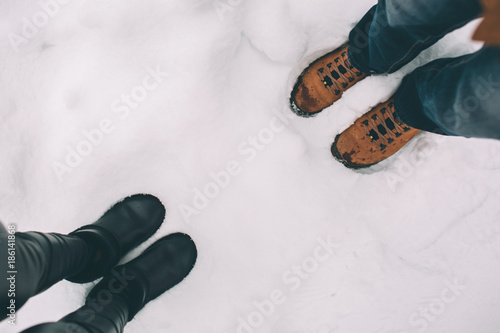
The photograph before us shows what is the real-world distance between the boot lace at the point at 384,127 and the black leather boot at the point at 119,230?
748 millimetres

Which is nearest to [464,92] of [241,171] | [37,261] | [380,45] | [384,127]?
[380,45]

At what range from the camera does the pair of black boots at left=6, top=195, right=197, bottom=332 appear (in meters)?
0.64

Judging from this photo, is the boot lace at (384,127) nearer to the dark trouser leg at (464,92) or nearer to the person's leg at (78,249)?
the dark trouser leg at (464,92)

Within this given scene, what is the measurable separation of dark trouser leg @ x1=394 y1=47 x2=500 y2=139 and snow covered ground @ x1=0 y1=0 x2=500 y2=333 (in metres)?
0.31

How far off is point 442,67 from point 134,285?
100cm

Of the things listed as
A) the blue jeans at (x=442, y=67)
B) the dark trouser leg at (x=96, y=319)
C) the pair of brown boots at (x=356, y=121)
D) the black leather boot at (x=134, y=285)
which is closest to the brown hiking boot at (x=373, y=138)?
the pair of brown boots at (x=356, y=121)

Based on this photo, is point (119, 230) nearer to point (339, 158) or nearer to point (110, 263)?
point (110, 263)

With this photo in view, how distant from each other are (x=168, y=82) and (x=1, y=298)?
751mm

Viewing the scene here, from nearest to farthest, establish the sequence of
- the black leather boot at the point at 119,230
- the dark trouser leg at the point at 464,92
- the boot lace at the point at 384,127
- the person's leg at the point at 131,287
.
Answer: the dark trouser leg at the point at 464,92, the person's leg at the point at 131,287, the black leather boot at the point at 119,230, the boot lace at the point at 384,127

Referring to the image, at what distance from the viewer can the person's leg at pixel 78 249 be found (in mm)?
594

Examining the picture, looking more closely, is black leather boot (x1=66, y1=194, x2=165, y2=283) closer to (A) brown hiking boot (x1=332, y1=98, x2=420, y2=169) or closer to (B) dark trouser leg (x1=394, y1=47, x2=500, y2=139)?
(A) brown hiking boot (x1=332, y1=98, x2=420, y2=169)

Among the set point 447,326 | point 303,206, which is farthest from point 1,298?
point 447,326

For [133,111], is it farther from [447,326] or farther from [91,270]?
[447,326]

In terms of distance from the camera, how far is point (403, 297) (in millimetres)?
1123
